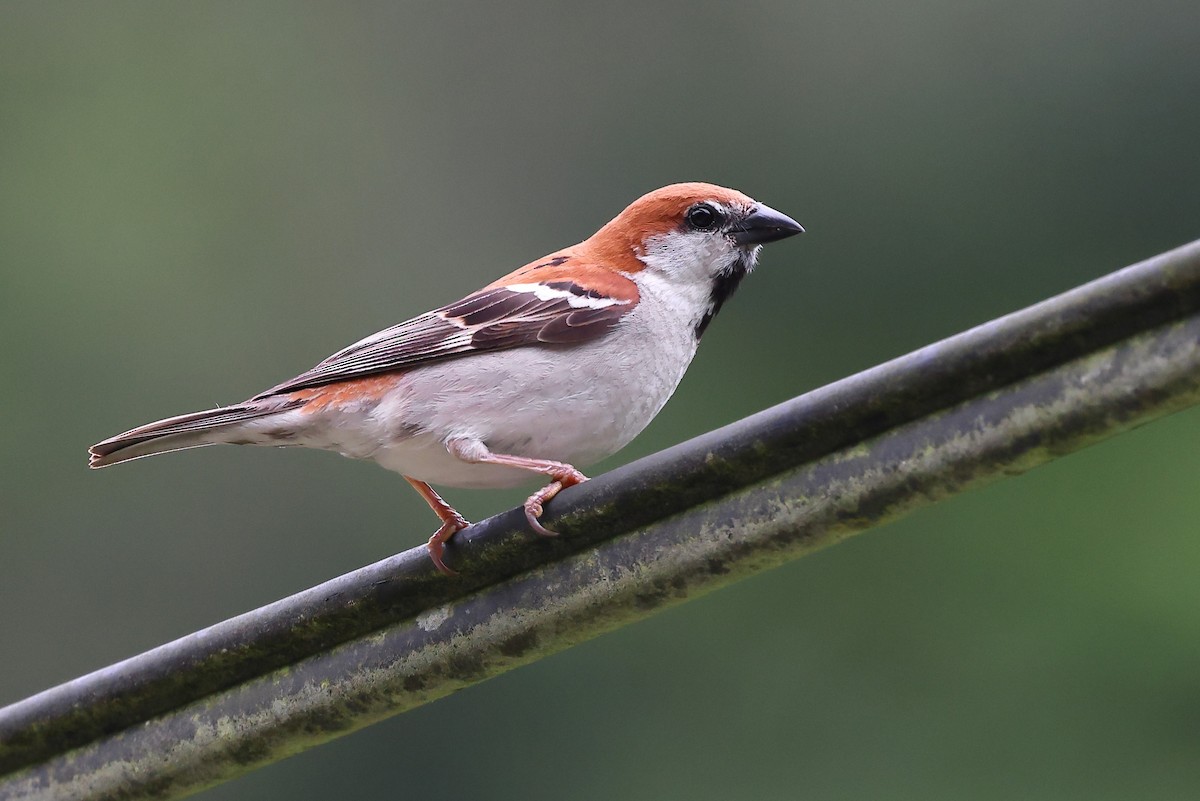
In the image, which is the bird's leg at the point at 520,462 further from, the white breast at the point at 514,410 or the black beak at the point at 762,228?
the black beak at the point at 762,228

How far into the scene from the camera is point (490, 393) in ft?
12.3

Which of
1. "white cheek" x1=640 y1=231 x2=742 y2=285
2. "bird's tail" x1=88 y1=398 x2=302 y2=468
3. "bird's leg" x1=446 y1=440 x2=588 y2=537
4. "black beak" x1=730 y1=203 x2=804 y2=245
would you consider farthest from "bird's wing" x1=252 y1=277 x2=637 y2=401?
"black beak" x1=730 y1=203 x2=804 y2=245

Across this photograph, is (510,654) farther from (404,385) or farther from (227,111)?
(227,111)

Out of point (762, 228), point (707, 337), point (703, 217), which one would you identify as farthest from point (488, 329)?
point (707, 337)

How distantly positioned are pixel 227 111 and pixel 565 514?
15.9 m

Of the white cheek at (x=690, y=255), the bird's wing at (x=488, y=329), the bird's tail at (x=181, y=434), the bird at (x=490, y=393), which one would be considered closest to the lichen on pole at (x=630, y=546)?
the bird at (x=490, y=393)

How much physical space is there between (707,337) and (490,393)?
875 centimetres

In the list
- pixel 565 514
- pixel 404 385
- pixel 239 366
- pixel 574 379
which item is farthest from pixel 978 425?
pixel 239 366

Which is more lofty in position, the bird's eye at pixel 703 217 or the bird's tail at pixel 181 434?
the bird's tail at pixel 181 434

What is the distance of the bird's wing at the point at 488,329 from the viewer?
387 cm

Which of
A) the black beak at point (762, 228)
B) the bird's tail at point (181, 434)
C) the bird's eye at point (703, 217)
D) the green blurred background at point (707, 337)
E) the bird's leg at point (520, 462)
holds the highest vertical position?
the bird's tail at point (181, 434)

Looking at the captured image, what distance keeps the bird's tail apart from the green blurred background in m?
5.77

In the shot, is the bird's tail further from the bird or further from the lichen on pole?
the lichen on pole

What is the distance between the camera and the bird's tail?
3.62 meters
